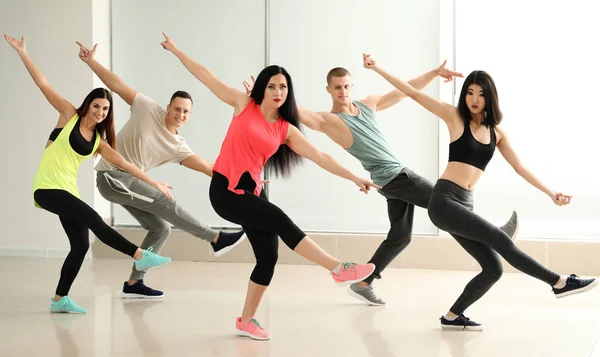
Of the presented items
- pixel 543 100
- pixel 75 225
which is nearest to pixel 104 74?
pixel 75 225

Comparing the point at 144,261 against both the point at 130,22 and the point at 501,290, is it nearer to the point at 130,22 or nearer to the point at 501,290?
the point at 501,290

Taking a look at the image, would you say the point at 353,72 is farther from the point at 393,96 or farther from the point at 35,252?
the point at 35,252

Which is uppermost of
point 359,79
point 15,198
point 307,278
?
point 359,79

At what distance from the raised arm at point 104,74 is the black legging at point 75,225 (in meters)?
0.82

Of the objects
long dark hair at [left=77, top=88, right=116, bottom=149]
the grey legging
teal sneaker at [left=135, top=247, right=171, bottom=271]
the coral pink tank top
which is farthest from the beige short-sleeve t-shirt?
the grey legging

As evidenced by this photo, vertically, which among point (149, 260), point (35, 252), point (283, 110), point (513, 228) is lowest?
point (35, 252)

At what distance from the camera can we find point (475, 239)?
383 cm

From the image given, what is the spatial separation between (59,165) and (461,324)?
2.46m

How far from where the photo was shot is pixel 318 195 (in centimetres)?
707

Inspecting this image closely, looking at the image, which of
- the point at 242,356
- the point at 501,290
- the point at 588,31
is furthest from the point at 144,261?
the point at 588,31

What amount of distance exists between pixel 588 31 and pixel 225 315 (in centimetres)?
398

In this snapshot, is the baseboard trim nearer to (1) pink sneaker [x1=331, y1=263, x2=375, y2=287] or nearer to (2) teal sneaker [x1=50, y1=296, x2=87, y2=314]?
(2) teal sneaker [x1=50, y1=296, x2=87, y2=314]

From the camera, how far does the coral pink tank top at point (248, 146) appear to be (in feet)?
12.2

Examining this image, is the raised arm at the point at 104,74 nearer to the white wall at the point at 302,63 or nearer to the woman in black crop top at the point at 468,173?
the woman in black crop top at the point at 468,173
